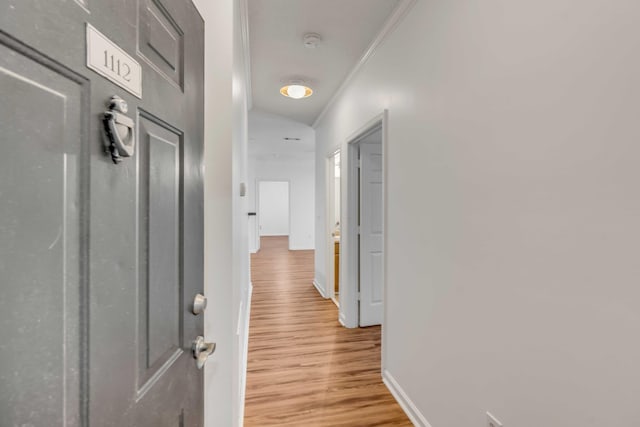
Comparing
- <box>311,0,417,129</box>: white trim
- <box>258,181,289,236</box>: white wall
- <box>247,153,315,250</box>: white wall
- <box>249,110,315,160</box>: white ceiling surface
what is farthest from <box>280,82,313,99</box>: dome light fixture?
<box>258,181,289,236</box>: white wall

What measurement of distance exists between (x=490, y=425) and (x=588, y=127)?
3.91ft

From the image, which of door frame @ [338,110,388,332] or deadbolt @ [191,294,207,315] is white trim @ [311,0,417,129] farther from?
deadbolt @ [191,294,207,315]

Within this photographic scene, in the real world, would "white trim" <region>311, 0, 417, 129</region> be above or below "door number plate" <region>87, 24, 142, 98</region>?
above

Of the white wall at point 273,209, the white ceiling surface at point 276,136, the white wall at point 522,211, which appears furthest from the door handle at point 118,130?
the white wall at point 273,209

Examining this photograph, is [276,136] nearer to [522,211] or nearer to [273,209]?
[522,211]

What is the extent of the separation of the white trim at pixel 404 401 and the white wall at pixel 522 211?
2 centimetres

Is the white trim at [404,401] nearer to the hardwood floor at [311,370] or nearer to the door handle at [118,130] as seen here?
the hardwood floor at [311,370]

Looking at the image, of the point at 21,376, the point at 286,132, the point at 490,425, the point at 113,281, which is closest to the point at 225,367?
the point at 113,281

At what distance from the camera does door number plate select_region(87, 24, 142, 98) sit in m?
0.45

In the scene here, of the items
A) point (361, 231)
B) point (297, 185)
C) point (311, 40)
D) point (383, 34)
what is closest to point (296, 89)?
point (311, 40)

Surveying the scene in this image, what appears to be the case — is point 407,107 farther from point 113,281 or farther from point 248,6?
point 113,281

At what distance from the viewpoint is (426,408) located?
1.66 metres

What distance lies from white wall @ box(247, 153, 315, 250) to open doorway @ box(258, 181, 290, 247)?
11.1 feet

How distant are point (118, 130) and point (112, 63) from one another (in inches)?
4.5
